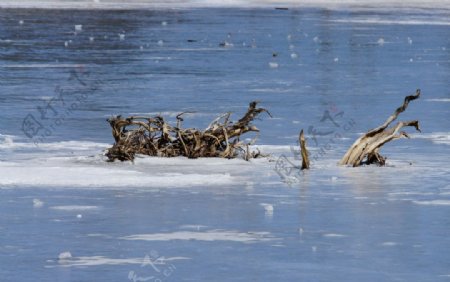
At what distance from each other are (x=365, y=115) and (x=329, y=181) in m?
6.10

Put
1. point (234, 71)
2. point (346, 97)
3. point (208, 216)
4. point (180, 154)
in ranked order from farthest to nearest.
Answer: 1. point (234, 71)
2. point (346, 97)
3. point (180, 154)
4. point (208, 216)

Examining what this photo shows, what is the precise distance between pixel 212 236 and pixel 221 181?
2.65 meters

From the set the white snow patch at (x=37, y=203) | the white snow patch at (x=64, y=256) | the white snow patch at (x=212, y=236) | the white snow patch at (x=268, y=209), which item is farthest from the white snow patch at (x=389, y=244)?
the white snow patch at (x=37, y=203)

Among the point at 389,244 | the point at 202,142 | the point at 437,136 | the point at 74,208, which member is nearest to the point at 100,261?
the point at 389,244

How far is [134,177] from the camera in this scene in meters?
12.4

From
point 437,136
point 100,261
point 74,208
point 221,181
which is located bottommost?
point 100,261

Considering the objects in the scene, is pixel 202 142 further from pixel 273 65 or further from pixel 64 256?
pixel 273 65

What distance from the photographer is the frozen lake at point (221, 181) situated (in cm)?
870

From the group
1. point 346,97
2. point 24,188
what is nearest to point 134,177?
point 24,188

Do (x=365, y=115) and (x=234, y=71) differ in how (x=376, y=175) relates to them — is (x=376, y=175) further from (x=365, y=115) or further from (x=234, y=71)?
(x=234, y=71)

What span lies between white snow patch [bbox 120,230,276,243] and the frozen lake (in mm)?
15

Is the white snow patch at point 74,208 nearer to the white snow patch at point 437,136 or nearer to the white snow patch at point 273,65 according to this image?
the white snow patch at point 437,136

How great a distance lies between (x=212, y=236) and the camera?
9594mm

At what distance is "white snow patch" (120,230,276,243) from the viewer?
945cm
